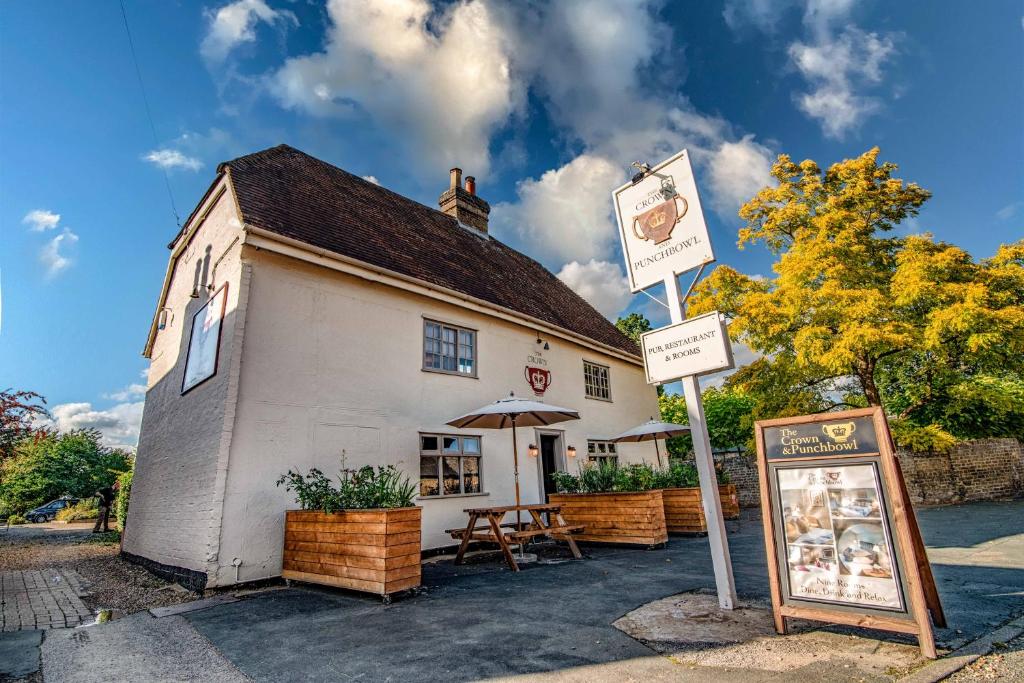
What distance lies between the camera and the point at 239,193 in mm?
8000

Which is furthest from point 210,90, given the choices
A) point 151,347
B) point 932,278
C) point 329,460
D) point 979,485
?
point 979,485

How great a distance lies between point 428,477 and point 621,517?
12.3 ft

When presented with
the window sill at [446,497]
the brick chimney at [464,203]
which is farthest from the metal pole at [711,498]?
the brick chimney at [464,203]

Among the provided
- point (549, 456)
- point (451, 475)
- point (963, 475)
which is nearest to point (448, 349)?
point (451, 475)

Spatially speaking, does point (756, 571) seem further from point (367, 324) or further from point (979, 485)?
point (979, 485)

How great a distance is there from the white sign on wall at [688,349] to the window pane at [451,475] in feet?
18.8

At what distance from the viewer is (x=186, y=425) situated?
26.8ft

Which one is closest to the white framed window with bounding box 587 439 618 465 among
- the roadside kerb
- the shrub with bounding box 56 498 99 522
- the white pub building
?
the white pub building

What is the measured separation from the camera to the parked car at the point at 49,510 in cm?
3096

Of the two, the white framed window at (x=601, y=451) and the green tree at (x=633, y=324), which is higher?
the green tree at (x=633, y=324)

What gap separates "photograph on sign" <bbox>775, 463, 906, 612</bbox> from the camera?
318 cm

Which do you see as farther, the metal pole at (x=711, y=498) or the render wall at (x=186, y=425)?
the render wall at (x=186, y=425)

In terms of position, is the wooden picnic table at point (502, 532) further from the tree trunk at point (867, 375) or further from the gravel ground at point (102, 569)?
the tree trunk at point (867, 375)

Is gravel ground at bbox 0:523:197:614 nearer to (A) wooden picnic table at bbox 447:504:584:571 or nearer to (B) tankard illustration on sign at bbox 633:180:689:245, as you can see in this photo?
(A) wooden picnic table at bbox 447:504:584:571
